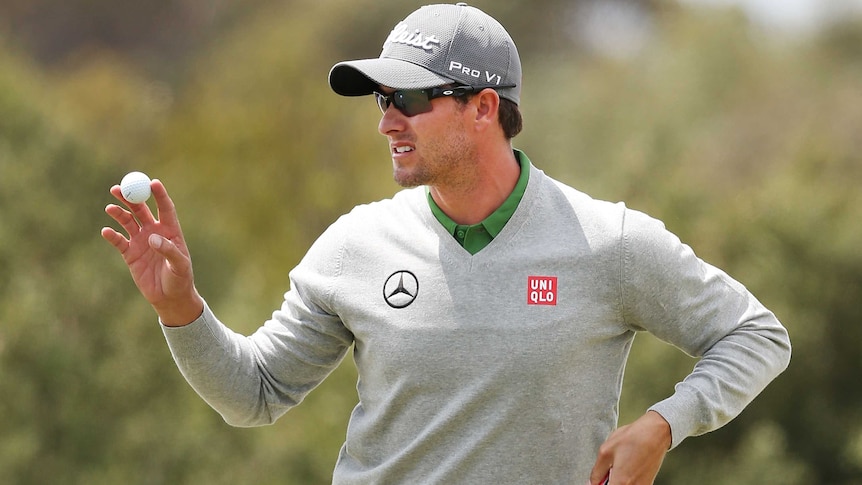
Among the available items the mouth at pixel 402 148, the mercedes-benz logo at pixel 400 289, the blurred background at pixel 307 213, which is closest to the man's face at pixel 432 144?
the mouth at pixel 402 148

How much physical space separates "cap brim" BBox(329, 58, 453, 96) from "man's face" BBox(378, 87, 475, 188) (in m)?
0.07

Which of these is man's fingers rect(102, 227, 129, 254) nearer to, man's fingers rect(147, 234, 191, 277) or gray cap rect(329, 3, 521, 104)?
man's fingers rect(147, 234, 191, 277)

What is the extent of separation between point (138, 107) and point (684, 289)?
25.4 meters

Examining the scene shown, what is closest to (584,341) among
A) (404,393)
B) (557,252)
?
(557,252)

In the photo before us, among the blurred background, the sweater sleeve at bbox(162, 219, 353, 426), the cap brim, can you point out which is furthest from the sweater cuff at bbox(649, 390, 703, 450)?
the blurred background

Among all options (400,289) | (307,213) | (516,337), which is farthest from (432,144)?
(307,213)

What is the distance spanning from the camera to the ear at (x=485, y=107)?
152 inches

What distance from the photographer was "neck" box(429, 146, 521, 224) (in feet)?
12.6

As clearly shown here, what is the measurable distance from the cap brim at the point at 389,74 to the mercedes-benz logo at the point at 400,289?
0.49 m

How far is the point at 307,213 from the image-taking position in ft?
93.0

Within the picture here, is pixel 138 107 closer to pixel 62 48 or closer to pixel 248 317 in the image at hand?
pixel 248 317

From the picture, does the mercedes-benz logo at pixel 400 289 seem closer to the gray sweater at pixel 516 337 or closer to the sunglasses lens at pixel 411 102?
the gray sweater at pixel 516 337

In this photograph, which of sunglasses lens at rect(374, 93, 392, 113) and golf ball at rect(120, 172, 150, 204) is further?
sunglasses lens at rect(374, 93, 392, 113)

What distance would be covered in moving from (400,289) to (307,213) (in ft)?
81.3
